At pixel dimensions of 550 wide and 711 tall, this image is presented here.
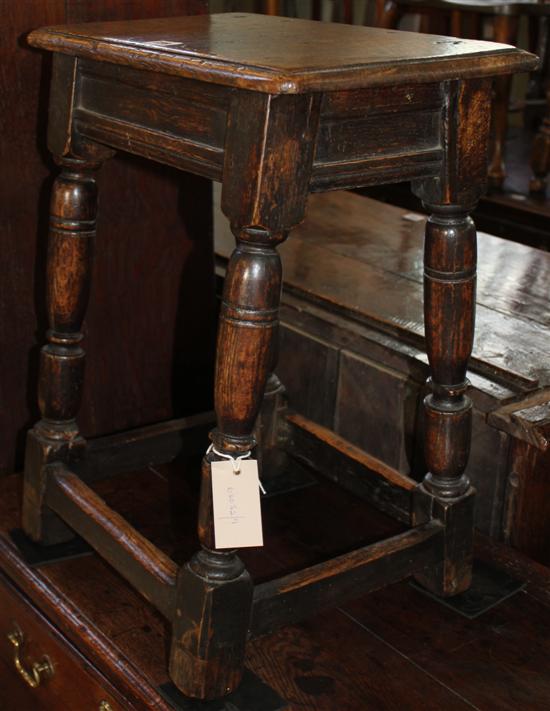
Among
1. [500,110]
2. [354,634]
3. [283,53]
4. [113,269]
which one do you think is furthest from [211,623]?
[500,110]

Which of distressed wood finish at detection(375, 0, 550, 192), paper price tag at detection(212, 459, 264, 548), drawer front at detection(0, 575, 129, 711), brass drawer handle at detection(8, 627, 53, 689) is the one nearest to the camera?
paper price tag at detection(212, 459, 264, 548)

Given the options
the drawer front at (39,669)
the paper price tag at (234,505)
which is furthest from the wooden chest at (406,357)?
the drawer front at (39,669)

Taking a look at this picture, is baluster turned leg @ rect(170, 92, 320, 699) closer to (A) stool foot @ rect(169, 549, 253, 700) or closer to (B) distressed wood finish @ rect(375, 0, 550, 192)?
(A) stool foot @ rect(169, 549, 253, 700)

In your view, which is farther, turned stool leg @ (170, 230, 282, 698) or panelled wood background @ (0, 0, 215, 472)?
panelled wood background @ (0, 0, 215, 472)

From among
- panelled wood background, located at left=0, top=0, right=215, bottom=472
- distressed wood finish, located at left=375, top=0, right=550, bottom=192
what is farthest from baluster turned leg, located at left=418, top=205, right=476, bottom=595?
distressed wood finish, located at left=375, top=0, right=550, bottom=192

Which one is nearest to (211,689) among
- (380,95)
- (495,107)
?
(380,95)

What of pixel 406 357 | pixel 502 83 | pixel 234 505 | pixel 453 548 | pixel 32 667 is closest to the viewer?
pixel 234 505

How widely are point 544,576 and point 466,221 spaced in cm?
54

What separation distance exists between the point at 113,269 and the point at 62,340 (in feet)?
1.12

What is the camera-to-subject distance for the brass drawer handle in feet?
5.09

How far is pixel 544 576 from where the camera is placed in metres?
1.58

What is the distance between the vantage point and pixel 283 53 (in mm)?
1164

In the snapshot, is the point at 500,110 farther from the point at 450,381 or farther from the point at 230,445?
the point at 230,445

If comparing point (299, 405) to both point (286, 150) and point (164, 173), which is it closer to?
point (164, 173)
